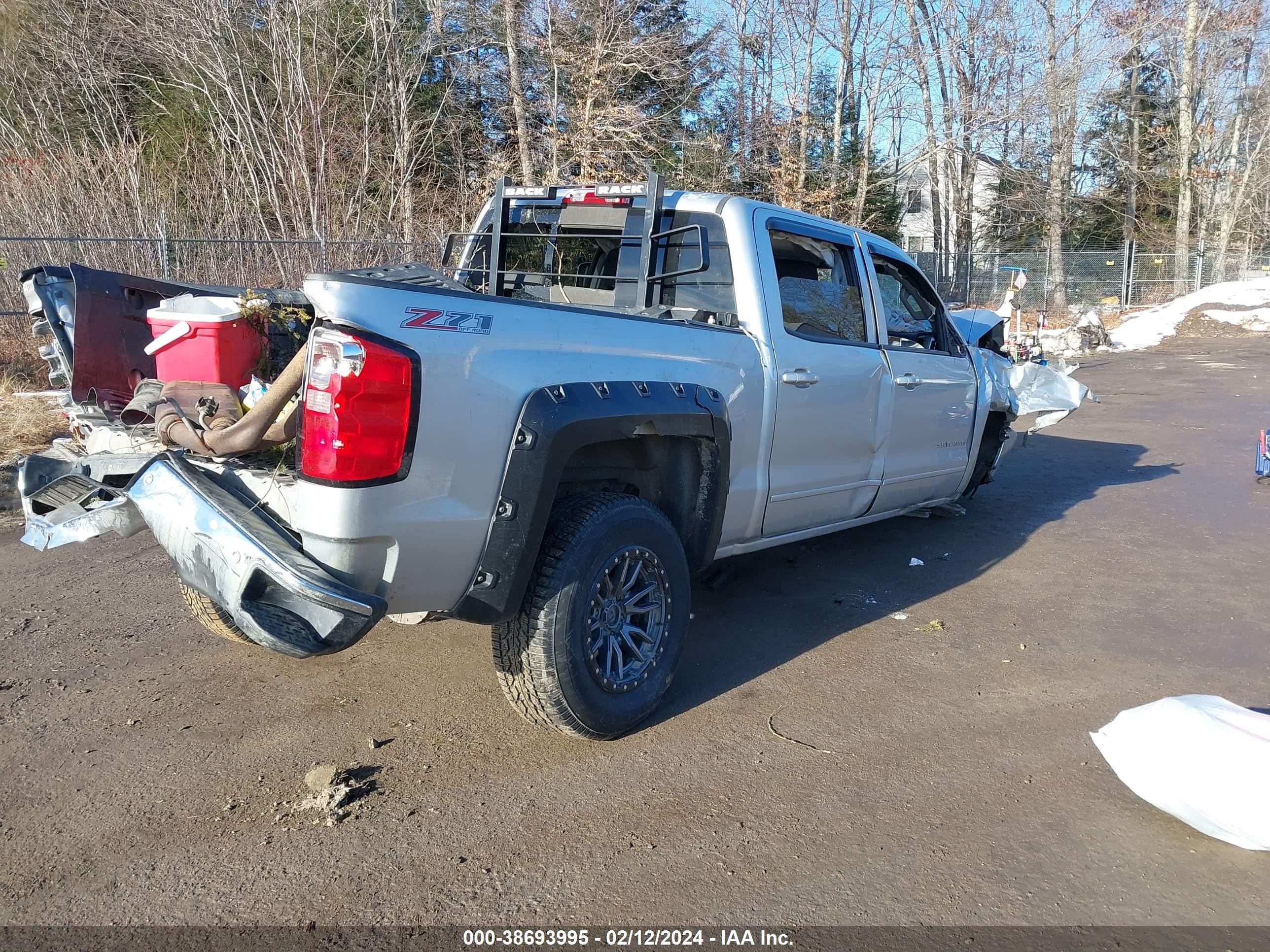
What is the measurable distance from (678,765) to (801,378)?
6.34 feet

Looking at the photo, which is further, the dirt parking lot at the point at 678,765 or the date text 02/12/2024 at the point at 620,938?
the dirt parking lot at the point at 678,765

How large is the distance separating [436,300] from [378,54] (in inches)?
694

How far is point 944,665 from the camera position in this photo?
4590mm

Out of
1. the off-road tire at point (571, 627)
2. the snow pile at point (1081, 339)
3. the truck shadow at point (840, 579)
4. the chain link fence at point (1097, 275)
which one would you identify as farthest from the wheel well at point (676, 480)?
the chain link fence at point (1097, 275)

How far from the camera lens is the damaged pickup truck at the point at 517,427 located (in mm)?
2926

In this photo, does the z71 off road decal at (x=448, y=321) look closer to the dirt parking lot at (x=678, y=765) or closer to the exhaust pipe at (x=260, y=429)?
the exhaust pipe at (x=260, y=429)

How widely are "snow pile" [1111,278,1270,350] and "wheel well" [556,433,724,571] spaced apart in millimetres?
23458

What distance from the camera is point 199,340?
158 inches

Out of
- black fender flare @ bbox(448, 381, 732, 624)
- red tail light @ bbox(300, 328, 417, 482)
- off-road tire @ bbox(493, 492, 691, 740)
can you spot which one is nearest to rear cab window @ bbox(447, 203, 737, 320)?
black fender flare @ bbox(448, 381, 732, 624)

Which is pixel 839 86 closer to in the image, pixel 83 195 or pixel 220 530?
pixel 83 195

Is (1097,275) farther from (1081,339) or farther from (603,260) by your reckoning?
(603,260)

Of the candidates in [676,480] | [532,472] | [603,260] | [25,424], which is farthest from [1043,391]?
[25,424]

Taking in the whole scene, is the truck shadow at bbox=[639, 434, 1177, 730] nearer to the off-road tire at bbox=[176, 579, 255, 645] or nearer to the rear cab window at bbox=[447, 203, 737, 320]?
the rear cab window at bbox=[447, 203, 737, 320]

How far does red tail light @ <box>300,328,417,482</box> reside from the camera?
2.85 metres
